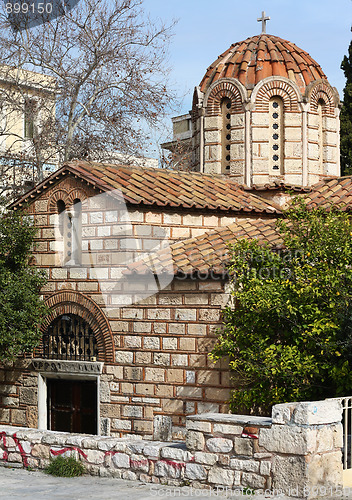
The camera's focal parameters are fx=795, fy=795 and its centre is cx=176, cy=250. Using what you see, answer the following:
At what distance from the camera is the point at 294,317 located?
10328mm

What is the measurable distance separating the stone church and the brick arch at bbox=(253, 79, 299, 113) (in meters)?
0.02

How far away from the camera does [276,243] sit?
1192 centimetres

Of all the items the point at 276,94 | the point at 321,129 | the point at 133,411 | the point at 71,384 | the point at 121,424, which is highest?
the point at 276,94

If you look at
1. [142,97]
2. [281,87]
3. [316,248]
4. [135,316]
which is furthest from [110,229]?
[142,97]

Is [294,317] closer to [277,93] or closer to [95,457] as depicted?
[95,457]

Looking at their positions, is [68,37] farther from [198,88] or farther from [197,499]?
[197,499]

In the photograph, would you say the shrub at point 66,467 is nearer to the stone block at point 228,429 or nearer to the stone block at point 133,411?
the stone block at point 228,429

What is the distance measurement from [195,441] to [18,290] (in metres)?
5.46

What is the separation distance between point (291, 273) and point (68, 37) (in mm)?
10566

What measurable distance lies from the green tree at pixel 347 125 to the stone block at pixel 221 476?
14.1 metres

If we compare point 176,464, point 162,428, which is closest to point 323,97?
point 162,428

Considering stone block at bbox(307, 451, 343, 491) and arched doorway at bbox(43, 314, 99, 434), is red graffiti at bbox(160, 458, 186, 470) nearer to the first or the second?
stone block at bbox(307, 451, 343, 491)

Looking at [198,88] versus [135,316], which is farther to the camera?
[198,88]

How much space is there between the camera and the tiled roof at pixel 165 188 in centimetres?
1315
